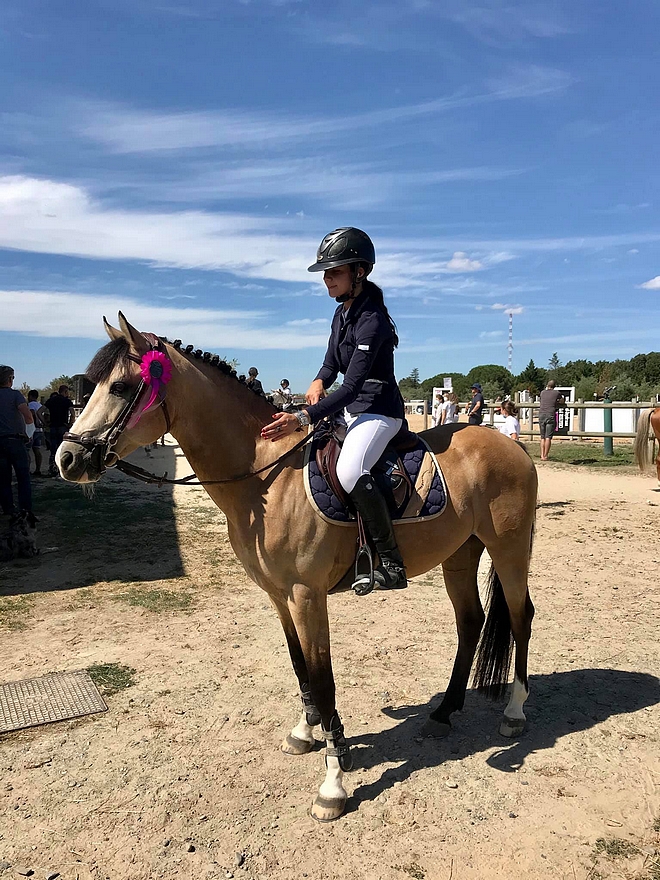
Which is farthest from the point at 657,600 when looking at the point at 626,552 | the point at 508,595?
the point at 508,595

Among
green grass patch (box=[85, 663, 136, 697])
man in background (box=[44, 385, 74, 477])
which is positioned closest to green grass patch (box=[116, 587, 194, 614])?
green grass patch (box=[85, 663, 136, 697])

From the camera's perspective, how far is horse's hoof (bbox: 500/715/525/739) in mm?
3824

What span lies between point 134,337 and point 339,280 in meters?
1.17

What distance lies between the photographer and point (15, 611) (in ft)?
19.1

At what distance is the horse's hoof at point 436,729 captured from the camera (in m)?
3.80

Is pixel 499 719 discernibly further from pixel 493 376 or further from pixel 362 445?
pixel 493 376

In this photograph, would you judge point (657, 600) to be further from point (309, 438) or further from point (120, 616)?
point (120, 616)

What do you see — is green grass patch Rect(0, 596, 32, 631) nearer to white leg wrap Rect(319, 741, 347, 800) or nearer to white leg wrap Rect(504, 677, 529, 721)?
white leg wrap Rect(319, 741, 347, 800)

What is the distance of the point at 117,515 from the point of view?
10188 mm

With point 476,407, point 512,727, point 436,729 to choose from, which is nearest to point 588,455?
point 476,407

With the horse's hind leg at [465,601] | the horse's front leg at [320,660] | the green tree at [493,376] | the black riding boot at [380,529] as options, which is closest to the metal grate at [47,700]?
the horse's front leg at [320,660]

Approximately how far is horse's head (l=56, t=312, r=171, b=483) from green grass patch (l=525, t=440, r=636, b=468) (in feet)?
51.5

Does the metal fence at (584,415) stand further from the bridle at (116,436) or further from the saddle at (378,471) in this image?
the bridle at (116,436)

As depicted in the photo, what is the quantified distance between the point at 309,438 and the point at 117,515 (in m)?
7.73
